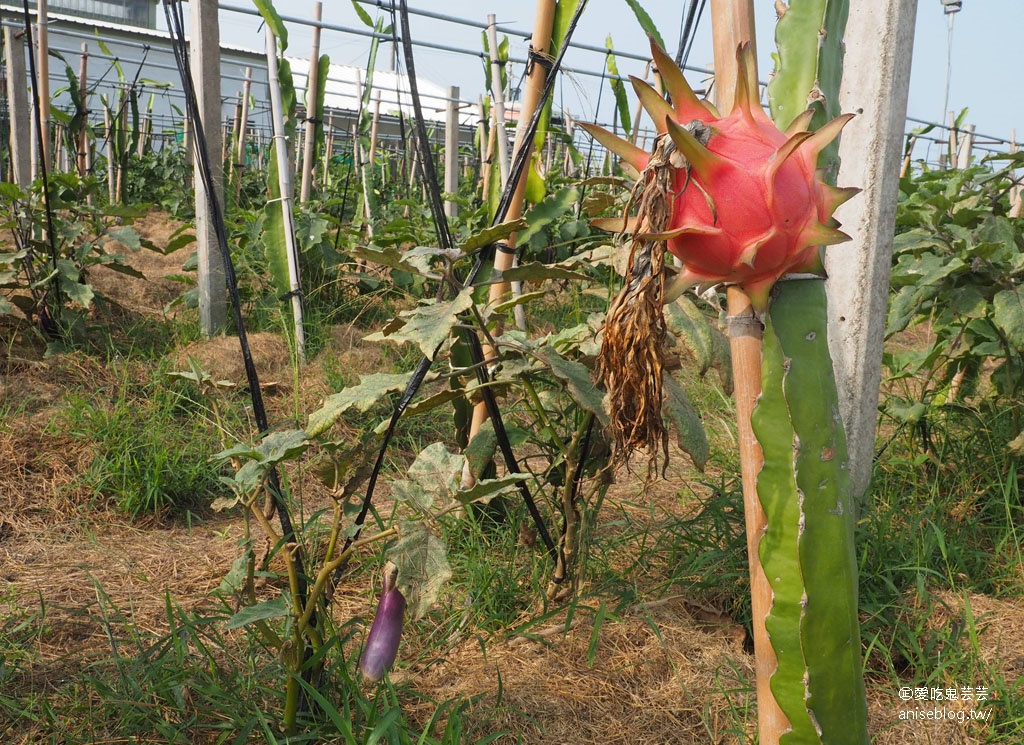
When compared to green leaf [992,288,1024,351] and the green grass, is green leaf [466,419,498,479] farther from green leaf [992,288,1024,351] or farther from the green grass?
green leaf [992,288,1024,351]

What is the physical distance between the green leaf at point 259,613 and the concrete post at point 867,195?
1.35m

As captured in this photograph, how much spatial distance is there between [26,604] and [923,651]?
188 centimetres

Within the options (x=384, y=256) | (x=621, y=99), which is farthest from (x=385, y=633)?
(x=621, y=99)

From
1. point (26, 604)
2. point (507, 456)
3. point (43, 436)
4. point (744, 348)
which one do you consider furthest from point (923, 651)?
point (43, 436)

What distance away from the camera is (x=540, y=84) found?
5.54 ft

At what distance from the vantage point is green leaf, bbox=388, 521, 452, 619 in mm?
1227

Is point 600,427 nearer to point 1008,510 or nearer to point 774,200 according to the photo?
point 774,200

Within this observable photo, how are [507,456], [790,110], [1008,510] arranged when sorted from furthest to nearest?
1. [1008,510]
2. [507,456]
3. [790,110]

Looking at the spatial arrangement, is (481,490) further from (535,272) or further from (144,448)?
(144,448)

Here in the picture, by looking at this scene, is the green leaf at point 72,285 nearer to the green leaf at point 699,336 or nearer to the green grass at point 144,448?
the green grass at point 144,448

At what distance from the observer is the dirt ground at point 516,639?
1471 mm

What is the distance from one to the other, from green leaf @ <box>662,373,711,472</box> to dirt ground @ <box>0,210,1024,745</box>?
15.7 inches

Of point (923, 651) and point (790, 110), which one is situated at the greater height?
point (790, 110)

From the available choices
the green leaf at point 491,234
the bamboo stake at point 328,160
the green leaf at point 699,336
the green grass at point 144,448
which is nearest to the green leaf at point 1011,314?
the green leaf at point 699,336
